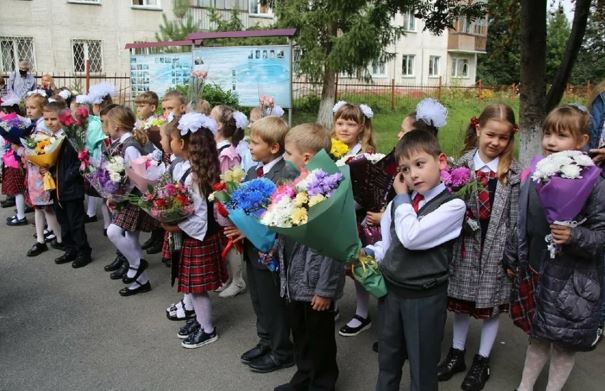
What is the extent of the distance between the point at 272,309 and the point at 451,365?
1.24 meters

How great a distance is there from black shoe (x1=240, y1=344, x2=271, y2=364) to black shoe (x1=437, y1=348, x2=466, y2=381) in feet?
3.96

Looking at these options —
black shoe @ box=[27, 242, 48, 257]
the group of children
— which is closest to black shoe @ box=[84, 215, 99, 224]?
black shoe @ box=[27, 242, 48, 257]

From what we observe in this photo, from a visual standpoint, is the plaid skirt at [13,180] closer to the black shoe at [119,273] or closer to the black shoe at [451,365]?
the black shoe at [119,273]

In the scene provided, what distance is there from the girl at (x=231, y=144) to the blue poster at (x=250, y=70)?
170 inches

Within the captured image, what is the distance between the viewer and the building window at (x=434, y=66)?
116 ft

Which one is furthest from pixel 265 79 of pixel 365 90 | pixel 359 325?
pixel 365 90

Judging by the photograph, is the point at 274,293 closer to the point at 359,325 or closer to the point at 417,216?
the point at 359,325

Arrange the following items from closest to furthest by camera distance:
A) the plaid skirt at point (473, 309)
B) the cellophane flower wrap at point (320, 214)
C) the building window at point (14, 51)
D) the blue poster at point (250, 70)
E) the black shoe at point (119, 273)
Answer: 1. the cellophane flower wrap at point (320, 214)
2. the plaid skirt at point (473, 309)
3. the black shoe at point (119, 273)
4. the blue poster at point (250, 70)
5. the building window at point (14, 51)

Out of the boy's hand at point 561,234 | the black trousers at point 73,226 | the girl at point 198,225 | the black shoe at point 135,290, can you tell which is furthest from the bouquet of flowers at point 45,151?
the boy's hand at point 561,234

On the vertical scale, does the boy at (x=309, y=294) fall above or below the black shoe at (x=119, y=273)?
above

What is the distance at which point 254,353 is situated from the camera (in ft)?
12.3

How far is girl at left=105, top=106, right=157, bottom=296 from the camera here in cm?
482

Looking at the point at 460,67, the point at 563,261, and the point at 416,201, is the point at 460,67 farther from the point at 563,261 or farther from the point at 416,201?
the point at 416,201

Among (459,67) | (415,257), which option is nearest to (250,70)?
(415,257)
